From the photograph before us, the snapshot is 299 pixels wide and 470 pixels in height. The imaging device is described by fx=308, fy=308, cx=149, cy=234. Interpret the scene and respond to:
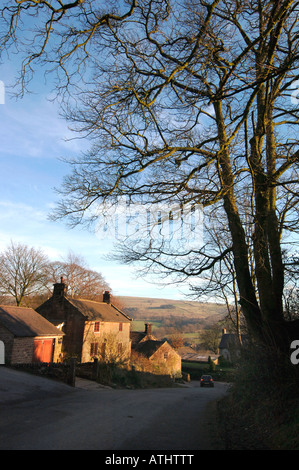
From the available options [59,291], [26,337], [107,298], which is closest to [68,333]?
[59,291]

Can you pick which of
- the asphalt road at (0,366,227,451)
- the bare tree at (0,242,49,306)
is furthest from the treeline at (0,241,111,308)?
the asphalt road at (0,366,227,451)

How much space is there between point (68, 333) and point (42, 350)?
6.08 meters

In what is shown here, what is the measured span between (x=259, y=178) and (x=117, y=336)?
30.5 metres

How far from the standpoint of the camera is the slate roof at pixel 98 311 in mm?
30883

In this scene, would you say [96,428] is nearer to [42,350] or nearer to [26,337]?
[26,337]

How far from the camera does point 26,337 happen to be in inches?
864

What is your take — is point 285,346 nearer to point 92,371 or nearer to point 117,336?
point 92,371

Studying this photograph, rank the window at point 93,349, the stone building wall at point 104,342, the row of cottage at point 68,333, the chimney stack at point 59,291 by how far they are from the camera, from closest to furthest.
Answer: the row of cottage at point 68,333 < the stone building wall at point 104,342 < the window at point 93,349 < the chimney stack at point 59,291

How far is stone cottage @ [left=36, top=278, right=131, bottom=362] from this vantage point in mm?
29453

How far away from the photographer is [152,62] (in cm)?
769

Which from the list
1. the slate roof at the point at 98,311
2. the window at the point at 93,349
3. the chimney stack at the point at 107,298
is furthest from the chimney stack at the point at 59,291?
the chimney stack at the point at 107,298

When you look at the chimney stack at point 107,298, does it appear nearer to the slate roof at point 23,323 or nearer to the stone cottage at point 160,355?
the stone cottage at point 160,355

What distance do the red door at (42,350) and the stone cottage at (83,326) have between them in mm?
3598
